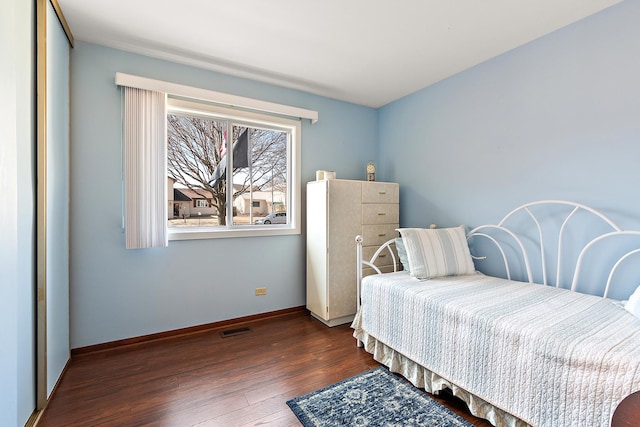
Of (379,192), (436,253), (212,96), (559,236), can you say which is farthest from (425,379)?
(212,96)

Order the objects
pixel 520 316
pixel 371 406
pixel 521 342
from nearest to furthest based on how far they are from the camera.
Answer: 1. pixel 521 342
2. pixel 520 316
3. pixel 371 406

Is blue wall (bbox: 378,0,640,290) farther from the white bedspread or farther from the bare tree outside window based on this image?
the bare tree outside window

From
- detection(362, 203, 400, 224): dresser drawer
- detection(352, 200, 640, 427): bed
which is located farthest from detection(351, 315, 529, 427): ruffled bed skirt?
detection(362, 203, 400, 224): dresser drawer

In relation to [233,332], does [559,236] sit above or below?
above

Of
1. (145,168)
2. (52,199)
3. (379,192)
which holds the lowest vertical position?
(52,199)

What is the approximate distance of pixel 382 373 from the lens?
6.64 ft

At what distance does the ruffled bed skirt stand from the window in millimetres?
1448

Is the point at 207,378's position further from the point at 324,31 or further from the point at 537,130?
the point at 537,130

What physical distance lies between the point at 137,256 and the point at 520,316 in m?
2.79

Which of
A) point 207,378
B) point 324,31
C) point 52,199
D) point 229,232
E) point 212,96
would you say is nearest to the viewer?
point 52,199

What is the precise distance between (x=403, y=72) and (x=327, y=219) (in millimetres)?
1596

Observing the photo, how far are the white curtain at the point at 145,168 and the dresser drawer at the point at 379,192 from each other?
1.89 m

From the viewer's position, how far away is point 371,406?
167 cm

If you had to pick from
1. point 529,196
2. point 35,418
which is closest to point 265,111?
point 529,196
